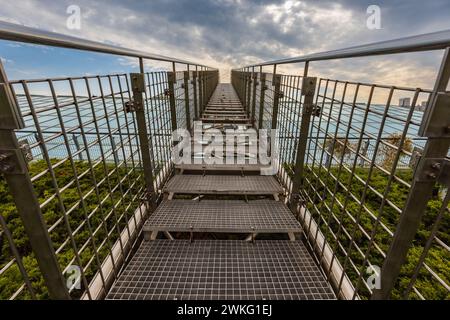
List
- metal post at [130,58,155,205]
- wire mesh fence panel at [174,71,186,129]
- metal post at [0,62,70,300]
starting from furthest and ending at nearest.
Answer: wire mesh fence panel at [174,71,186,129] < metal post at [130,58,155,205] < metal post at [0,62,70,300]

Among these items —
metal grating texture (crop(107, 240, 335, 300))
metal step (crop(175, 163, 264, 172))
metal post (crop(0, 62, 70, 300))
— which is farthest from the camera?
metal step (crop(175, 163, 264, 172))

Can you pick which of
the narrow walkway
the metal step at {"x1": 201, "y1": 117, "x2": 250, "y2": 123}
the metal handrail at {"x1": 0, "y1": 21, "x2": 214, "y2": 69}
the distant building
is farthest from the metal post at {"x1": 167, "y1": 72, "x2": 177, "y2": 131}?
the distant building

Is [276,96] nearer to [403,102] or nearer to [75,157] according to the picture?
[403,102]

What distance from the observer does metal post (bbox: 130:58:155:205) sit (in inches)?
70.0

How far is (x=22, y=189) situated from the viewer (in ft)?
2.67

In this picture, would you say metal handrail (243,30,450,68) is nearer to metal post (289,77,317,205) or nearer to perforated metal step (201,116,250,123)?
→ metal post (289,77,317,205)

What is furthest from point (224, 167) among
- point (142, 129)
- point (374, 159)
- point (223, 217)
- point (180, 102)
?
point (374, 159)

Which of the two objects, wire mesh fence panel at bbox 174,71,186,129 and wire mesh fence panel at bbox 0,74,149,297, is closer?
wire mesh fence panel at bbox 0,74,149,297

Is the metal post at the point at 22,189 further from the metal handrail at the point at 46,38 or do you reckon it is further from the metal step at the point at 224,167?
the metal step at the point at 224,167

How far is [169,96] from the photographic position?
2.87 metres

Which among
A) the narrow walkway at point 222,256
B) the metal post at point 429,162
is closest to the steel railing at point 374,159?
the metal post at point 429,162

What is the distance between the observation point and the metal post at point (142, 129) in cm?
178

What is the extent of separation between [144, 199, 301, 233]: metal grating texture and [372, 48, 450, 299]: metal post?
40.4 inches

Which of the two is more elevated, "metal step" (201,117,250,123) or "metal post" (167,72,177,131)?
"metal post" (167,72,177,131)
